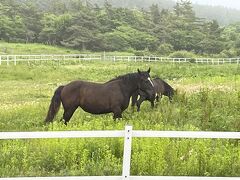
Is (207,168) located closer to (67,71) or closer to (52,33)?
(67,71)

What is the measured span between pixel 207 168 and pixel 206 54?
86.3 m

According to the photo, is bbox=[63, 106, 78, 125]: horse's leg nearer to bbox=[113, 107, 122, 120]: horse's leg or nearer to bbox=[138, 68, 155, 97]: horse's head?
bbox=[113, 107, 122, 120]: horse's leg

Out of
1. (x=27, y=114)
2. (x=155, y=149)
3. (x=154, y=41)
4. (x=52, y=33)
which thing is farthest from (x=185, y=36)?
(x=155, y=149)

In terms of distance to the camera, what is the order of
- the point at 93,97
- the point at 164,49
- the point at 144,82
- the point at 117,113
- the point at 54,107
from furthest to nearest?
the point at 164,49 → the point at 144,82 → the point at 54,107 → the point at 93,97 → the point at 117,113

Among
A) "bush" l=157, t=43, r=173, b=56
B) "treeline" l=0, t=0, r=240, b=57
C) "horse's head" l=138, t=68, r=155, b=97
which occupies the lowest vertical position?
"horse's head" l=138, t=68, r=155, b=97

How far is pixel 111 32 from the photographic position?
328 feet

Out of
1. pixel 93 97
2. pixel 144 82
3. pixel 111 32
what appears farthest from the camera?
pixel 111 32

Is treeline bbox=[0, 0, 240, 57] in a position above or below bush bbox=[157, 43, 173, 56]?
above

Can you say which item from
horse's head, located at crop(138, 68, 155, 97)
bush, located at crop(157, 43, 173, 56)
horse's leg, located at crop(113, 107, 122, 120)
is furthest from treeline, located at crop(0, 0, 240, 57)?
horse's leg, located at crop(113, 107, 122, 120)

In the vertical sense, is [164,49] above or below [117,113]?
above

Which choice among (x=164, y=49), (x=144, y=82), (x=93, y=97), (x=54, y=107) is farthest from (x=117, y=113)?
(x=164, y=49)

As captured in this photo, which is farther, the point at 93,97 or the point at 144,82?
the point at 144,82

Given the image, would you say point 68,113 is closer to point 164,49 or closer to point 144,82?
point 144,82

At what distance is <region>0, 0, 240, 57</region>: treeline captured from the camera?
9181 cm
